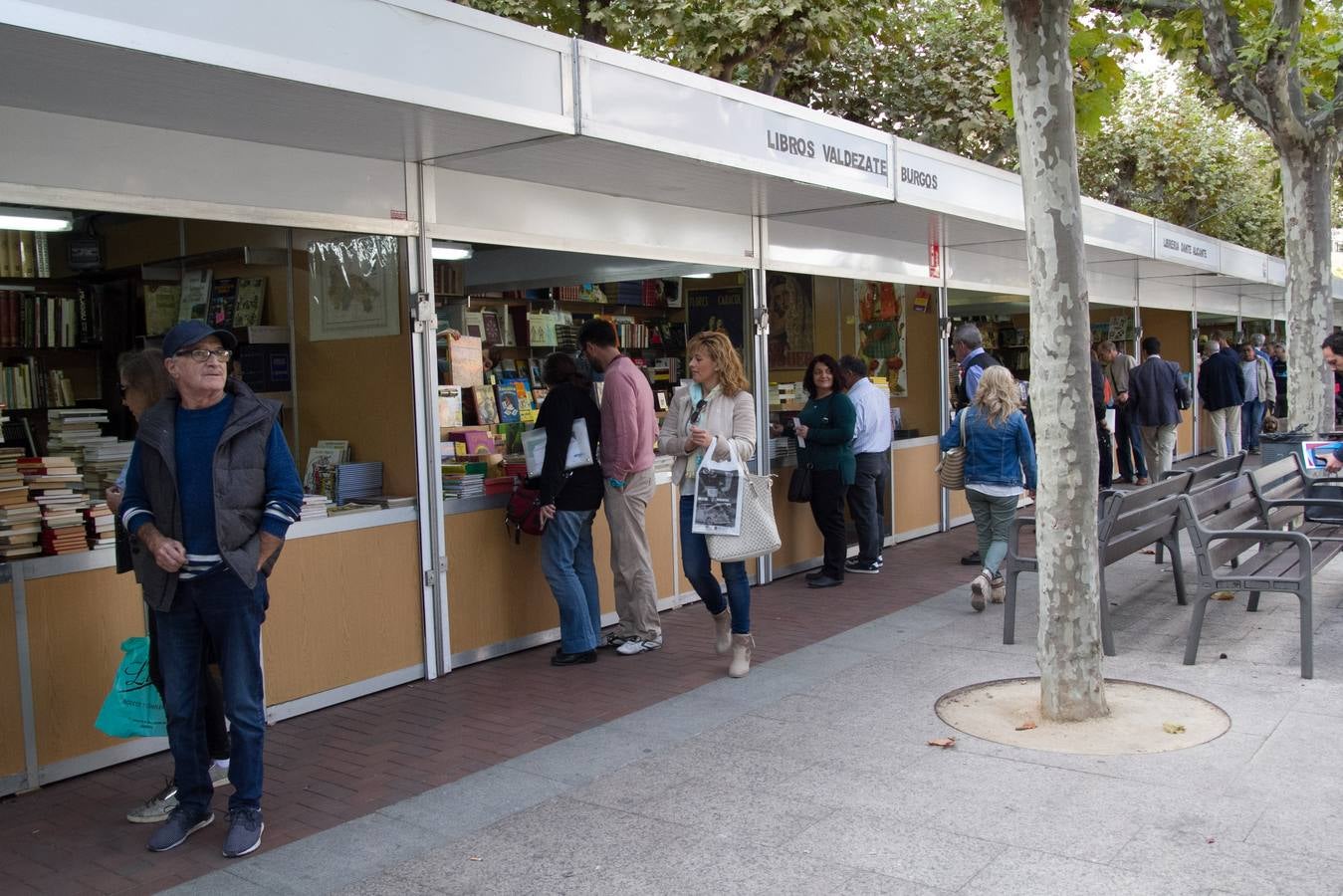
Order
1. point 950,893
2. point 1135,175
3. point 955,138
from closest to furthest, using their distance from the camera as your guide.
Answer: point 950,893 → point 955,138 → point 1135,175

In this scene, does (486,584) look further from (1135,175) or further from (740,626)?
(1135,175)

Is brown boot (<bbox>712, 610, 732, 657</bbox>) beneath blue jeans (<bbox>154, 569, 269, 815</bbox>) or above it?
Answer: beneath

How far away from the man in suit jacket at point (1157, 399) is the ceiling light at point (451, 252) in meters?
8.98

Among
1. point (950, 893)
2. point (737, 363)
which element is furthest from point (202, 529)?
point (737, 363)

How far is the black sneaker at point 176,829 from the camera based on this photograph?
13.2ft

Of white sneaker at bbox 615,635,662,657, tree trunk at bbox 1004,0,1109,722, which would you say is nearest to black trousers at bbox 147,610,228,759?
white sneaker at bbox 615,635,662,657

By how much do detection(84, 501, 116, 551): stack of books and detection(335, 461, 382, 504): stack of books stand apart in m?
1.28

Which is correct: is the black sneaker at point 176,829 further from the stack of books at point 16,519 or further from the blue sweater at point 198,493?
the stack of books at point 16,519

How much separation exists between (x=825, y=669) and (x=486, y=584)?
6.37ft

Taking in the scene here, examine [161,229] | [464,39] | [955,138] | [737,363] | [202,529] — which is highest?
[955,138]

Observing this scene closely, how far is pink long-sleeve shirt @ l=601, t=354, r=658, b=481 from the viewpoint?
641cm

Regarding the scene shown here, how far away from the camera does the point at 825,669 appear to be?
6.13m

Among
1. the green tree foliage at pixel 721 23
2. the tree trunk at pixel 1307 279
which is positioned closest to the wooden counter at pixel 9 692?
the green tree foliage at pixel 721 23

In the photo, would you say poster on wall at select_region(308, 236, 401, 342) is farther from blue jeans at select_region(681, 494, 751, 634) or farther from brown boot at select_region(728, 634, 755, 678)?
brown boot at select_region(728, 634, 755, 678)
